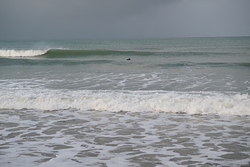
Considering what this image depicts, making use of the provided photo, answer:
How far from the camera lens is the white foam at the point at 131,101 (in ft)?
26.4

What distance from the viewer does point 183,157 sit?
469 cm

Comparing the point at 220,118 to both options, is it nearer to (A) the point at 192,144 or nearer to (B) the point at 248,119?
(B) the point at 248,119

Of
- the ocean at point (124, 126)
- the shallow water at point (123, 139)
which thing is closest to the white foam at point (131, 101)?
the ocean at point (124, 126)

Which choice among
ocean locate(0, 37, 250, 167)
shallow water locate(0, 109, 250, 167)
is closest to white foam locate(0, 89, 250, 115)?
ocean locate(0, 37, 250, 167)

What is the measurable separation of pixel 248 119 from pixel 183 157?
3195 millimetres

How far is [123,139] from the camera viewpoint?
224 inches

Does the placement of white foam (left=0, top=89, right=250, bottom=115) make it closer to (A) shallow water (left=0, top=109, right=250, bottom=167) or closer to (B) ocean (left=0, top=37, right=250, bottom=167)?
(B) ocean (left=0, top=37, right=250, bottom=167)

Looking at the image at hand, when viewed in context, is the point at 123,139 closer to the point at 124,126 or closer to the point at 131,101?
the point at 124,126

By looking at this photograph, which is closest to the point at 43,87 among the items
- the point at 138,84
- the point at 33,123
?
the point at 138,84

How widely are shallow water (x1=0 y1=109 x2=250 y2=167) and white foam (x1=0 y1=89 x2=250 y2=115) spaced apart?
466 millimetres

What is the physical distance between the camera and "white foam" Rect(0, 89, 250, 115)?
805 centimetres

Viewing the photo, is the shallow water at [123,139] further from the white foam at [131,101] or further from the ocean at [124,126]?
the white foam at [131,101]

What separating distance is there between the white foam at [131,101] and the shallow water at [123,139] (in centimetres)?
47

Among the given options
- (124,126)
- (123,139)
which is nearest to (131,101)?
(124,126)
